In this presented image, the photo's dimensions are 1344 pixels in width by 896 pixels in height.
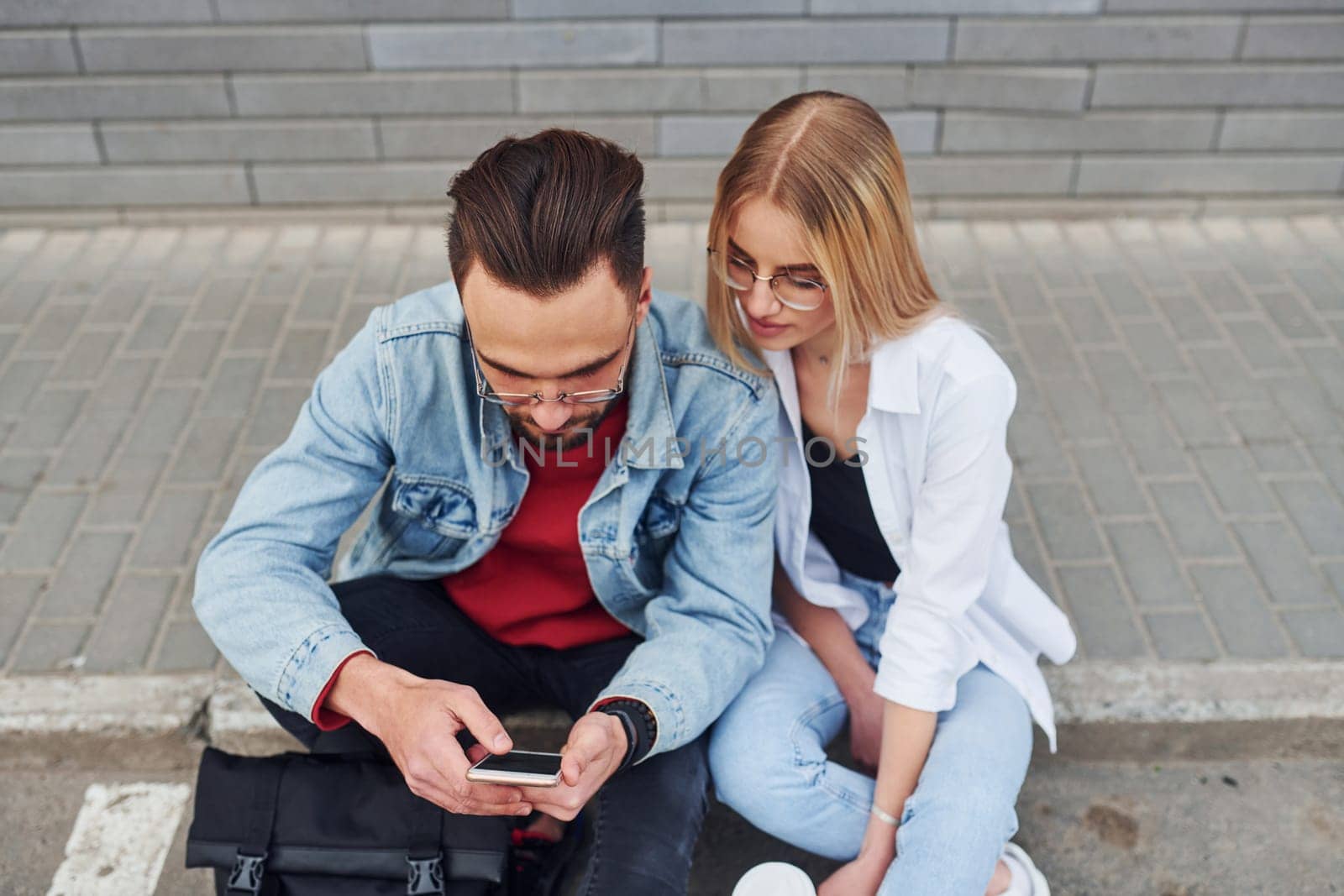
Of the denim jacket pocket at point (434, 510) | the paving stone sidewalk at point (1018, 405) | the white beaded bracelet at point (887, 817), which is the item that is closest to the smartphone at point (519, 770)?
the denim jacket pocket at point (434, 510)

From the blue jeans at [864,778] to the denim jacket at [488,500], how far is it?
14 cm

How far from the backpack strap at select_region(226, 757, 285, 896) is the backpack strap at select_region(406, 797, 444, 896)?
27 cm

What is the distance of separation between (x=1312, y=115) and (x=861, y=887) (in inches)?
147

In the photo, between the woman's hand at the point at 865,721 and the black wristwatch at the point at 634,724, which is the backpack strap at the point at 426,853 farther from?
the woman's hand at the point at 865,721

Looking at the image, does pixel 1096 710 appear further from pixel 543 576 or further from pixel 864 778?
pixel 543 576

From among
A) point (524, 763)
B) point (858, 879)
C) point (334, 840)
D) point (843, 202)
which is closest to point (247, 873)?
point (334, 840)

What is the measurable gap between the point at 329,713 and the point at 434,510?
48 cm

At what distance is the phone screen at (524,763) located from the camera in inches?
72.5

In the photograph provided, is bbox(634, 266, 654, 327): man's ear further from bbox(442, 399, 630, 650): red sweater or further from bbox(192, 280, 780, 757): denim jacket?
bbox(442, 399, 630, 650): red sweater

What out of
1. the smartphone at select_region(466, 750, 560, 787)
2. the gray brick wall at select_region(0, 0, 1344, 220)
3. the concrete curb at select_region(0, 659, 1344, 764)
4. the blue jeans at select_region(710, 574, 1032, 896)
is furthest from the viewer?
the gray brick wall at select_region(0, 0, 1344, 220)

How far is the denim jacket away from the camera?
7.02 feet

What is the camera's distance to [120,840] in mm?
2717

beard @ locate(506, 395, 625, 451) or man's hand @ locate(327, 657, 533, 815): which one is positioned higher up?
beard @ locate(506, 395, 625, 451)

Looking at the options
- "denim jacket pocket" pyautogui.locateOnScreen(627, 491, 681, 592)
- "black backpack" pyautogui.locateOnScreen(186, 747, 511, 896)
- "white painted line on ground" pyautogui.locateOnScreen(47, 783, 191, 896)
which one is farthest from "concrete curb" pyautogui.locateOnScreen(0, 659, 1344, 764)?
"denim jacket pocket" pyautogui.locateOnScreen(627, 491, 681, 592)
